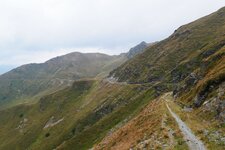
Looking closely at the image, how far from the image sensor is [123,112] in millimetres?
132125

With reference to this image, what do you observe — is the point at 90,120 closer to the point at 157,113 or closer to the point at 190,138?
the point at 157,113

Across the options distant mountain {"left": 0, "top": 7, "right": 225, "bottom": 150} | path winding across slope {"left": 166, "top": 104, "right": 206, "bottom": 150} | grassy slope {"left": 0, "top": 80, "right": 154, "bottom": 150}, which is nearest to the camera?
path winding across slope {"left": 166, "top": 104, "right": 206, "bottom": 150}

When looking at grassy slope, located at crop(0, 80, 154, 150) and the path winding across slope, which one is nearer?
the path winding across slope

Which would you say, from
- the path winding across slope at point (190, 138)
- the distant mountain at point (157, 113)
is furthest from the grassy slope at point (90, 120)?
the path winding across slope at point (190, 138)

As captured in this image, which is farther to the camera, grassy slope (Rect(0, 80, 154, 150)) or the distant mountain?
grassy slope (Rect(0, 80, 154, 150))

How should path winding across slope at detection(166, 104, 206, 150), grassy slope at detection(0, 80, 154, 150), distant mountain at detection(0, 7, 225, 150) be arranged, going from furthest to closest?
grassy slope at detection(0, 80, 154, 150), distant mountain at detection(0, 7, 225, 150), path winding across slope at detection(166, 104, 206, 150)

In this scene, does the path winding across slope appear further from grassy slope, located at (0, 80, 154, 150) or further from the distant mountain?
grassy slope, located at (0, 80, 154, 150)

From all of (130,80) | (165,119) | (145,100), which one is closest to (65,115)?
(130,80)

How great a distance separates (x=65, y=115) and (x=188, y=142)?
16187 cm

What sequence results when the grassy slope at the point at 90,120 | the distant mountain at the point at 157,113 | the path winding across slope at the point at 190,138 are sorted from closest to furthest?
the path winding across slope at the point at 190,138
the distant mountain at the point at 157,113
the grassy slope at the point at 90,120

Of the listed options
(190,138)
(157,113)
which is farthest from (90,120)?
(190,138)

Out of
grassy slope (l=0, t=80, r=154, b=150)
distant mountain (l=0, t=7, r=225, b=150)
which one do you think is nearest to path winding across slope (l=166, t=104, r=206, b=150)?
distant mountain (l=0, t=7, r=225, b=150)

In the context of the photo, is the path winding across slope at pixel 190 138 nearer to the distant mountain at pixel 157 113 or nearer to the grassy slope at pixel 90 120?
the distant mountain at pixel 157 113

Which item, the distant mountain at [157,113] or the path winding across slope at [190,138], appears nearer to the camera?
the path winding across slope at [190,138]
